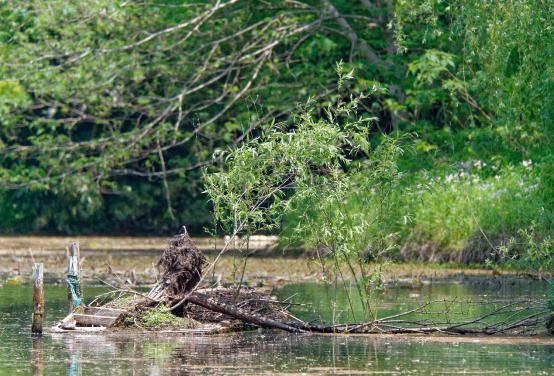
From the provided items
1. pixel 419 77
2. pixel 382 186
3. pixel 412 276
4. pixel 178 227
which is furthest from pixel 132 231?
pixel 382 186

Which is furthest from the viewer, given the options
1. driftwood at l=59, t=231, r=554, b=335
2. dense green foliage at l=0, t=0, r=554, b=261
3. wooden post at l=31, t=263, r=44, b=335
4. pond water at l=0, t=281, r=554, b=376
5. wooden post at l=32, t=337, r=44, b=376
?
dense green foliage at l=0, t=0, r=554, b=261

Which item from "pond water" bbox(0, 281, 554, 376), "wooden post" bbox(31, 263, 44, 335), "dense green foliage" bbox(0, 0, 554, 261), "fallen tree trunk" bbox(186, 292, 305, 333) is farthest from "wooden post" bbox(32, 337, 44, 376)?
"dense green foliage" bbox(0, 0, 554, 261)

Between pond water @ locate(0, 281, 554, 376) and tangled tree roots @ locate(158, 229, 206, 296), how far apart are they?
0.82m

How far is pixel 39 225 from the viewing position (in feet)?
125

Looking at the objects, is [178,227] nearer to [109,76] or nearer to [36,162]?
[36,162]

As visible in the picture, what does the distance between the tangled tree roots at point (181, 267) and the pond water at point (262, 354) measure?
0.82 metres

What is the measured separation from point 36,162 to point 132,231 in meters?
3.53

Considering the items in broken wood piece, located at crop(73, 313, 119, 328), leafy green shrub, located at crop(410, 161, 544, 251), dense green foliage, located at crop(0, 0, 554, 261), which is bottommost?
broken wood piece, located at crop(73, 313, 119, 328)

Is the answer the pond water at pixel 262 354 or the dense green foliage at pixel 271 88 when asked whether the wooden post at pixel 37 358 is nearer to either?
the pond water at pixel 262 354

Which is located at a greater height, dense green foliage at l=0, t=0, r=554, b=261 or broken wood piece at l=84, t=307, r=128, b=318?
dense green foliage at l=0, t=0, r=554, b=261

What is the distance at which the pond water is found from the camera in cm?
1209

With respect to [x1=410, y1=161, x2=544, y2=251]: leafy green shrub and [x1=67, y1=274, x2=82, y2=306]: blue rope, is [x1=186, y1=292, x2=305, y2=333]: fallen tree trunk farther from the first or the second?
[x1=410, y1=161, x2=544, y2=251]: leafy green shrub

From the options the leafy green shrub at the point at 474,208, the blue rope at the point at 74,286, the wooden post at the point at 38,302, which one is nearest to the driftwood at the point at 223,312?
the blue rope at the point at 74,286

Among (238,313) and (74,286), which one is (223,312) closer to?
(238,313)
